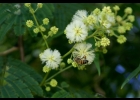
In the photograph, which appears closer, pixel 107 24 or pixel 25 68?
pixel 107 24

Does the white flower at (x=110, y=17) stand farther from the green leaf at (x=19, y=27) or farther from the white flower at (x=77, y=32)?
the green leaf at (x=19, y=27)

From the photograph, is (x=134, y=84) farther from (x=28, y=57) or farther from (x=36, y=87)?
(x=36, y=87)

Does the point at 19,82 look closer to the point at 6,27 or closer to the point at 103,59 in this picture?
the point at 6,27

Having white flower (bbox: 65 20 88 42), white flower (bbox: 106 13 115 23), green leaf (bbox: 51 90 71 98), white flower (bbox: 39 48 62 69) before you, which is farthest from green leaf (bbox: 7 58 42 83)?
white flower (bbox: 106 13 115 23)

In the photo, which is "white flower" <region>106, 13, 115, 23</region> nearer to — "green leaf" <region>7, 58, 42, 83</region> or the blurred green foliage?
"green leaf" <region>7, 58, 42, 83</region>

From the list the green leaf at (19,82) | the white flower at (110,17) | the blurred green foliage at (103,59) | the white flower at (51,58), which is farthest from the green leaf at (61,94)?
the blurred green foliage at (103,59)

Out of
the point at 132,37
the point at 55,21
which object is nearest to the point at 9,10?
the point at 55,21

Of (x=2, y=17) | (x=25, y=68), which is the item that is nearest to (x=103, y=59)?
(x=25, y=68)
